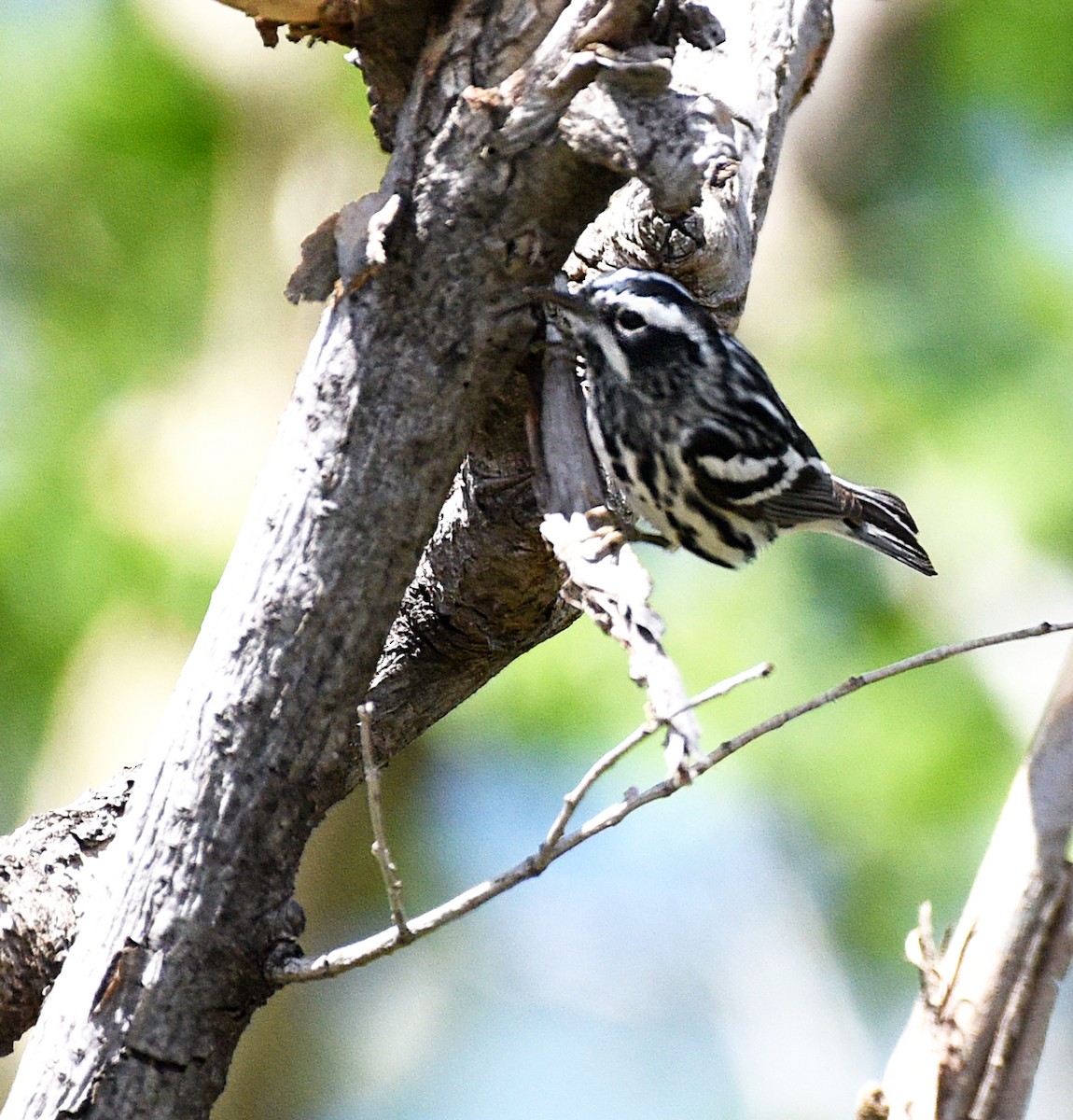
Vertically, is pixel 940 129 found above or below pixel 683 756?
above

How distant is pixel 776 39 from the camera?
2650 millimetres

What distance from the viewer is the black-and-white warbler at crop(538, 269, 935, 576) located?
2.54 meters

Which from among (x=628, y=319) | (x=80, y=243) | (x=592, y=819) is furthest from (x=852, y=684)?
(x=80, y=243)

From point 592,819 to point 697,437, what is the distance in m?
1.24

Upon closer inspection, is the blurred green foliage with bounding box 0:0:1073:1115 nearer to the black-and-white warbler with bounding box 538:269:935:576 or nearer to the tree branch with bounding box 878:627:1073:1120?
the black-and-white warbler with bounding box 538:269:935:576

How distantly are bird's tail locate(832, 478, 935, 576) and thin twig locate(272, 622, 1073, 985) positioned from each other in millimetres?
1388

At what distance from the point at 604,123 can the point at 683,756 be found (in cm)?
77

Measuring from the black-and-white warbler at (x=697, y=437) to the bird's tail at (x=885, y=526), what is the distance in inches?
10.7

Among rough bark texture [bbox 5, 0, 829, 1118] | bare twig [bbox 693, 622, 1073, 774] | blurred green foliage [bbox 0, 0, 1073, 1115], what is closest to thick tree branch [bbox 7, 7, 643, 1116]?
rough bark texture [bbox 5, 0, 829, 1118]

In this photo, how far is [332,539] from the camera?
182 centimetres

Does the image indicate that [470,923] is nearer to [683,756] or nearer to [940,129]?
[940,129]

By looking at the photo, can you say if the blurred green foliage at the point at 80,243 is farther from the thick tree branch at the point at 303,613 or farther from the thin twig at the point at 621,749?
the thin twig at the point at 621,749

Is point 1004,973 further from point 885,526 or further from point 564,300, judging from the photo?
point 885,526

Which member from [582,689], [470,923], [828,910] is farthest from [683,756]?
[470,923]
